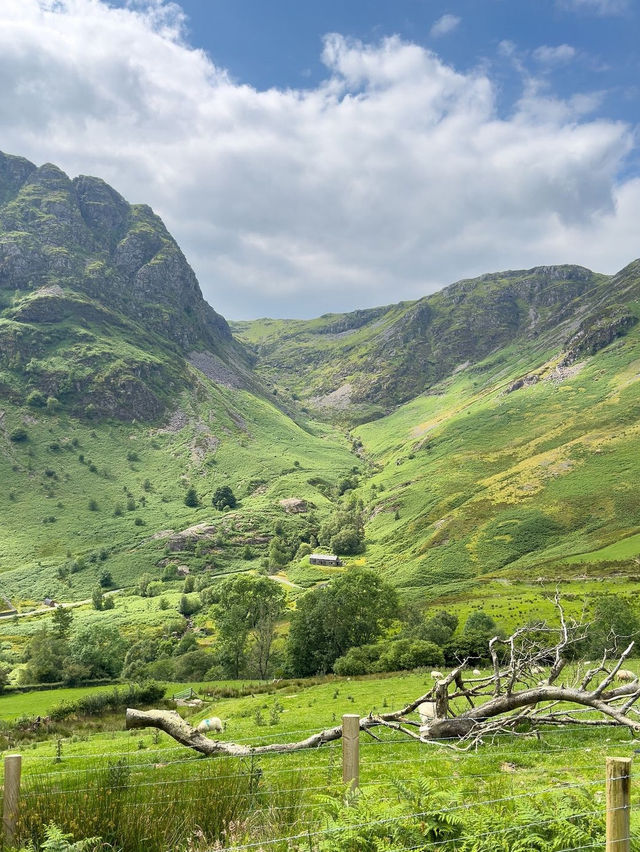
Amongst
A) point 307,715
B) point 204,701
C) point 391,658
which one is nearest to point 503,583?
point 391,658

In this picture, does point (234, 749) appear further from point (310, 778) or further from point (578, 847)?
point (578, 847)

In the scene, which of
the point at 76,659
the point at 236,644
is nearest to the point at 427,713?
the point at 236,644

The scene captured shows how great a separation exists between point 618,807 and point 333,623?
71557 millimetres

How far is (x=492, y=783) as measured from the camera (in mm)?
13195

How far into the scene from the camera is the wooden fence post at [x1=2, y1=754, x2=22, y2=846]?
8.10 m

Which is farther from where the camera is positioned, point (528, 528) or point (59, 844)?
point (528, 528)

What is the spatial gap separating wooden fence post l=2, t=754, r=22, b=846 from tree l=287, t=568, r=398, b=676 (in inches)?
2633

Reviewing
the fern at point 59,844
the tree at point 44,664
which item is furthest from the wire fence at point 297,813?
the tree at point 44,664

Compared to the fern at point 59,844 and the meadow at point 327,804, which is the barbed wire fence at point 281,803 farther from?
the fern at point 59,844

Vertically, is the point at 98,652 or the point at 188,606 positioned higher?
the point at 98,652

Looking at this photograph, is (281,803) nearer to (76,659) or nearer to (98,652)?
(98,652)

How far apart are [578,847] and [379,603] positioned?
74374 millimetres

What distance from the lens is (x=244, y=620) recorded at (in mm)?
82750

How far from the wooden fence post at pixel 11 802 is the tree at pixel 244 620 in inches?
3030
